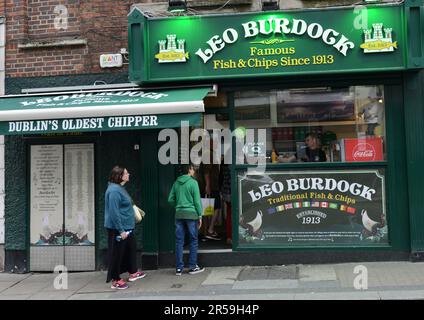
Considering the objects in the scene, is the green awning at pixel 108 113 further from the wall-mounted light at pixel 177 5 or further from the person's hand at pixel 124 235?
the person's hand at pixel 124 235

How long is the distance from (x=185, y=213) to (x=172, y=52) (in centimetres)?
243

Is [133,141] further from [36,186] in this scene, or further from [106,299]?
[106,299]

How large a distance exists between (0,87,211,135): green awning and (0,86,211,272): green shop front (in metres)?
0.16

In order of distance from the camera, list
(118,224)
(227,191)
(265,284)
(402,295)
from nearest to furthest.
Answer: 1. (402,295)
2. (265,284)
3. (118,224)
4. (227,191)

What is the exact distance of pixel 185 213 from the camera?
7.69m

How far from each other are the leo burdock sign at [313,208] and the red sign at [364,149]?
0.21 metres

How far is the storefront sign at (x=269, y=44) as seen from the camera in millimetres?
7625

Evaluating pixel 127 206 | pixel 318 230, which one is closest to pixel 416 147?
pixel 318 230

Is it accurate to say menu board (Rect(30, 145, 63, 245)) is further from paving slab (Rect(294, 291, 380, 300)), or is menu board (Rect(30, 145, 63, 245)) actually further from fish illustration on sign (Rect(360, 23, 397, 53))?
fish illustration on sign (Rect(360, 23, 397, 53))

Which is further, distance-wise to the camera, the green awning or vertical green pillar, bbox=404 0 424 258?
vertical green pillar, bbox=404 0 424 258

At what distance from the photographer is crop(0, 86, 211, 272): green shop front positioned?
830 centimetres

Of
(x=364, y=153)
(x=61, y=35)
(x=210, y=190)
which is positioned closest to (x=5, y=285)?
(x=210, y=190)

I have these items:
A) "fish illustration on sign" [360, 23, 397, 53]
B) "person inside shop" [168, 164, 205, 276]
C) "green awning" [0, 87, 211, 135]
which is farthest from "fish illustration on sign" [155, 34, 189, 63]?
"fish illustration on sign" [360, 23, 397, 53]

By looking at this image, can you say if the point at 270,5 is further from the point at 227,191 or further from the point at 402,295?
the point at 402,295
